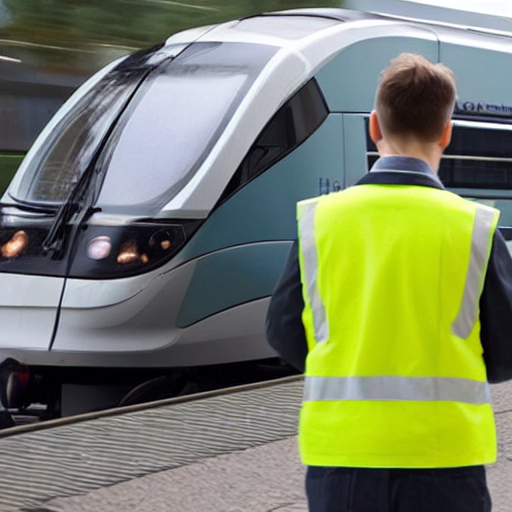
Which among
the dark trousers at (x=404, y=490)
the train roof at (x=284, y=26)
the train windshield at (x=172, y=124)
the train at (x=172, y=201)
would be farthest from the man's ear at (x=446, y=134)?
the train roof at (x=284, y=26)

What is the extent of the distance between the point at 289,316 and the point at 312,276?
0.12 metres

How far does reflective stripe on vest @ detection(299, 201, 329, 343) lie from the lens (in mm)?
2279

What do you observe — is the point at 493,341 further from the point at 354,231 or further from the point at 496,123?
the point at 496,123

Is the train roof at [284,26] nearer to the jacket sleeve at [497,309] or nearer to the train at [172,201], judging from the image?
the train at [172,201]

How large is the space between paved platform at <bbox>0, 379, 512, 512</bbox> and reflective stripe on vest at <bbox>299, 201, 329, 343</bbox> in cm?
224

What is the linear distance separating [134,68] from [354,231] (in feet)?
20.3

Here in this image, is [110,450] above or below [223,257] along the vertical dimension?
below

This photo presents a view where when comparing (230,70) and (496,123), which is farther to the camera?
(496,123)

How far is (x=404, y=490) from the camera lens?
2184mm

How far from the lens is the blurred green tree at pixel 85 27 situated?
464 inches

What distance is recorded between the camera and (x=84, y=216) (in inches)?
292

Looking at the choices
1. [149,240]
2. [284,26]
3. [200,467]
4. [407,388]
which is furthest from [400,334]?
[284,26]

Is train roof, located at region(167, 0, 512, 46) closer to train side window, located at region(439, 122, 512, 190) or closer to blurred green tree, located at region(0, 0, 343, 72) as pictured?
train side window, located at region(439, 122, 512, 190)

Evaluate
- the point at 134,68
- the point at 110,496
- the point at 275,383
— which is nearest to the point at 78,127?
the point at 134,68
